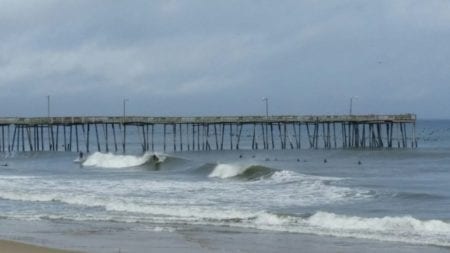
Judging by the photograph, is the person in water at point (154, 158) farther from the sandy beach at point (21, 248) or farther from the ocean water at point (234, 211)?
the sandy beach at point (21, 248)

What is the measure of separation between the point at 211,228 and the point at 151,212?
132 inches

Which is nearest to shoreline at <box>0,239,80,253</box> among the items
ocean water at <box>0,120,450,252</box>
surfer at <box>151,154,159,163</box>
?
ocean water at <box>0,120,450,252</box>

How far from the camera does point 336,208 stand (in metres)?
20.8

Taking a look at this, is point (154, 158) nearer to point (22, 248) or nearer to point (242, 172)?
point (242, 172)

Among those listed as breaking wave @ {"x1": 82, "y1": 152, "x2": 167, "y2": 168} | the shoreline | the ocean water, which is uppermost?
the shoreline

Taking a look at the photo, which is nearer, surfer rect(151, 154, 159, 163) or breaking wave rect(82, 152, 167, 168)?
surfer rect(151, 154, 159, 163)

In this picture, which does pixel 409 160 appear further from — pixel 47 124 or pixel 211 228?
pixel 211 228

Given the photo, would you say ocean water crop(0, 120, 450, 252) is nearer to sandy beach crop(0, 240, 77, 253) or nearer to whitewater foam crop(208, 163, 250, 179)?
whitewater foam crop(208, 163, 250, 179)

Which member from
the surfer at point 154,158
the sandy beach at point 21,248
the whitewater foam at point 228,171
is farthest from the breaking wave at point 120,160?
the sandy beach at point 21,248

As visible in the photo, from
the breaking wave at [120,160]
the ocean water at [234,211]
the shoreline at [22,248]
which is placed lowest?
the breaking wave at [120,160]

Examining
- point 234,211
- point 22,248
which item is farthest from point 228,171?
point 22,248

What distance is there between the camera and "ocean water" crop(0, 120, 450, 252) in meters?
15.2

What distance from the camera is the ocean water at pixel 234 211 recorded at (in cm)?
1523

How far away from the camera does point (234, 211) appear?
1997 cm
